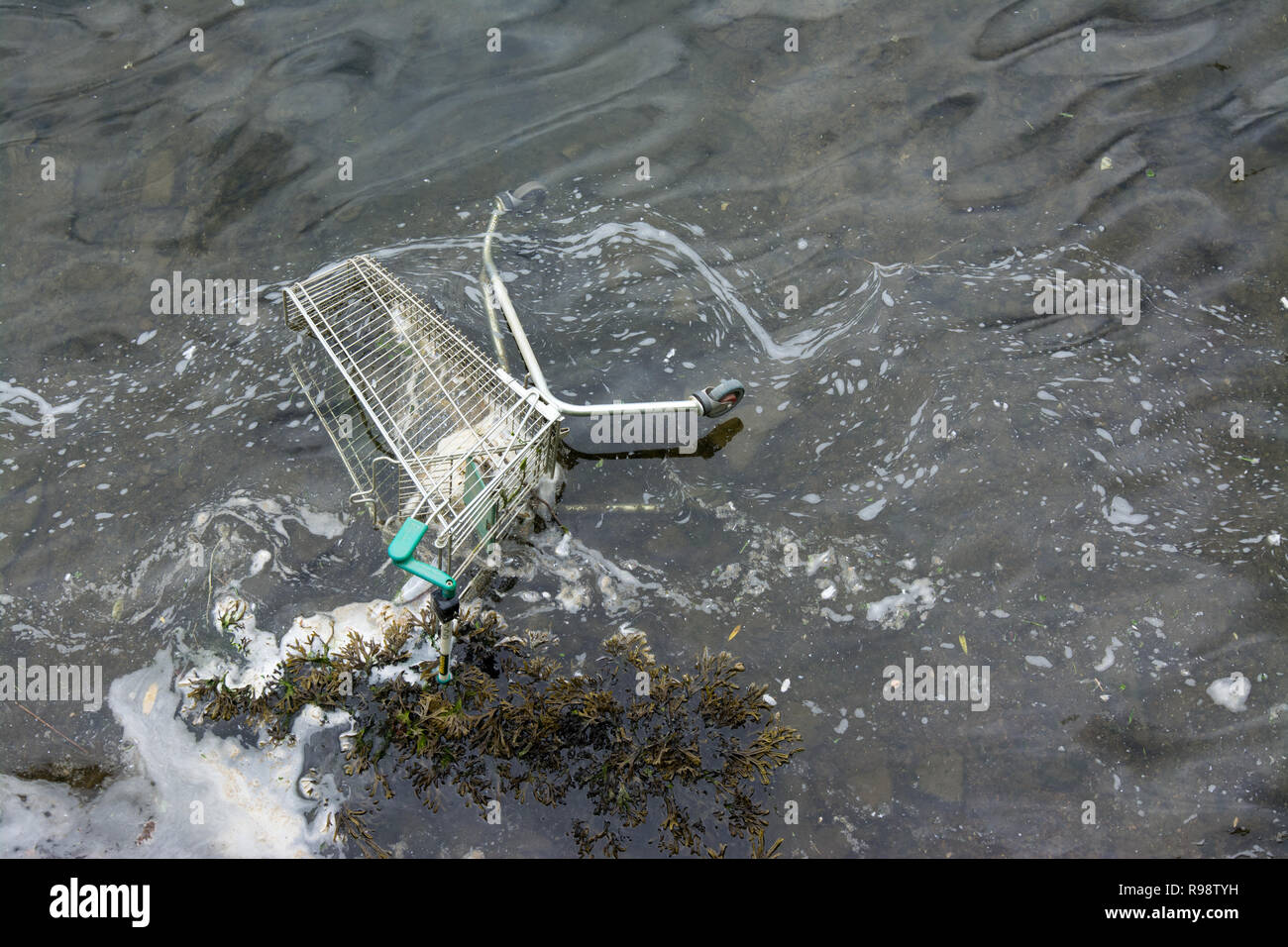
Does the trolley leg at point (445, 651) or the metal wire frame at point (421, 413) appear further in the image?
the metal wire frame at point (421, 413)

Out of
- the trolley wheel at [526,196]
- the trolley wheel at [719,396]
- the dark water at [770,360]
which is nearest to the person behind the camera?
the dark water at [770,360]

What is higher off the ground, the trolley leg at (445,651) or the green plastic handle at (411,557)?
the green plastic handle at (411,557)

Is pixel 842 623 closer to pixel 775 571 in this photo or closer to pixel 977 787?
pixel 775 571

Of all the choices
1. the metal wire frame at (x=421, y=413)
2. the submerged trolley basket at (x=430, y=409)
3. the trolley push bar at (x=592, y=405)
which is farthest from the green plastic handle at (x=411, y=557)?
the trolley push bar at (x=592, y=405)

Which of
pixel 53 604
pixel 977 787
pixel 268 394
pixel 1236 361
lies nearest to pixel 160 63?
pixel 268 394

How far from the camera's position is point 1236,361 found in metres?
5.46

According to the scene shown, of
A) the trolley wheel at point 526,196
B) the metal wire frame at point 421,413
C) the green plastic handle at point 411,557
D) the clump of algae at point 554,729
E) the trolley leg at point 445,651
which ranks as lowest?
the clump of algae at point 554,729

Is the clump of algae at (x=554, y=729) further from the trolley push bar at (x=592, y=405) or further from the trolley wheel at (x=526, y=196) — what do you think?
the trolley wheel at (x=526, y=196)

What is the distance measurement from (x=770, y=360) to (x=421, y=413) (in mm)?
2289

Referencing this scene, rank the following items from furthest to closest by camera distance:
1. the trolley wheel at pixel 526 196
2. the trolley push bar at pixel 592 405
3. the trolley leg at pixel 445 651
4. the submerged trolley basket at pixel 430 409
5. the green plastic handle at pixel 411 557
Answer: the trolley wheel at pixel 526 196 < the trolley push bar at pixel 592 405 < the submerged trolley basket at pixel 430 409 < the trolley leg at pixel 445 651 < the green plastic handle at pixel 411 557

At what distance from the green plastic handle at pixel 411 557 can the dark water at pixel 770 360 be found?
114cm

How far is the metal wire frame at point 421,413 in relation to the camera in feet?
14.2

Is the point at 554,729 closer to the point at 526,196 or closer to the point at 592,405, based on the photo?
the point at 592,405

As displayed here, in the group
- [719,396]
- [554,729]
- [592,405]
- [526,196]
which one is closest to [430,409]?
[592,405]
